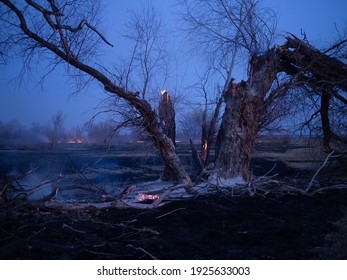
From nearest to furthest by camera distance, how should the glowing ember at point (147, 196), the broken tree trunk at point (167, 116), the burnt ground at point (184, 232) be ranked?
the burnt ground at point (184, 232), the glowing ember at point (147, 196), the broken tree trunk at point (167, 116)

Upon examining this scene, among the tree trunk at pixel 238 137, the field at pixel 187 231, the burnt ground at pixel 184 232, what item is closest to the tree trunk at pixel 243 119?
the tree trunk at pixel 238 137

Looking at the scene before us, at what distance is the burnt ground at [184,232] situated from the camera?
3.65 metres

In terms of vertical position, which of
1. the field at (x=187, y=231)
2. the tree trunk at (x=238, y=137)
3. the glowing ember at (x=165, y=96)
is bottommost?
the field at (x=187, y=231)

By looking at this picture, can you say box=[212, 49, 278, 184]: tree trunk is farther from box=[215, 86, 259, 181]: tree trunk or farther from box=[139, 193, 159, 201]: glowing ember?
box=[139, 193, 159, 201]: glowing ember

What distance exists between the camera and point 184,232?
15.1 feet

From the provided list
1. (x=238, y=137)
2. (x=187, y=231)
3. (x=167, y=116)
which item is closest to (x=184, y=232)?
(x=187, y=231)

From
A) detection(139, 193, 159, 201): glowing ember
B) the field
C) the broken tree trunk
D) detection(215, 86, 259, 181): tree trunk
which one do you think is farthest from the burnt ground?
the broken tree trunk

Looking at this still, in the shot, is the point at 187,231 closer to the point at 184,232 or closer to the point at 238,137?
the point at 184,232

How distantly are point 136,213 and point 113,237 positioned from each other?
57.8 inches

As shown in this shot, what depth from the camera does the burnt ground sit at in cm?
365

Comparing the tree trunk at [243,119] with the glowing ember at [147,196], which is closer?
the glowing ember at [147,196]

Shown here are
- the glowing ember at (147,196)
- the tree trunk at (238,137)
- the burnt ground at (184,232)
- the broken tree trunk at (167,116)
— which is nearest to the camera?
the burnt ground at (184,232)

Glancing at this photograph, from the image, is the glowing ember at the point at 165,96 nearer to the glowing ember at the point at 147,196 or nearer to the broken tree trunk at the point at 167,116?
the broken tree trunk at the point at 167,116

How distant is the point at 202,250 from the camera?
12.6 feet
